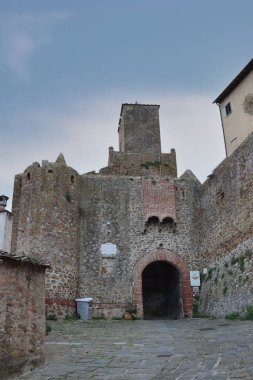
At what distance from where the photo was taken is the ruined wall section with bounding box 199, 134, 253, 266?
17328mm

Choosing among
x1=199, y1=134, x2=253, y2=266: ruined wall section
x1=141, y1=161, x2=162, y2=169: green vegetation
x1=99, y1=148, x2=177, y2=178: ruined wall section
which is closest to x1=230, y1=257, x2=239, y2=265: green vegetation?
x1=199, y1=134, x2=253, y2=266: ruined wall section

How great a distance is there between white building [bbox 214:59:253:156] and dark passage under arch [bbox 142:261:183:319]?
831 cm

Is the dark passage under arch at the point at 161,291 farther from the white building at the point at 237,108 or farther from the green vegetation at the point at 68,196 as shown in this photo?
the white building at the point at 237,108

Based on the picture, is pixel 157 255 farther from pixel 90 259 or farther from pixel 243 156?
pixel 243 156

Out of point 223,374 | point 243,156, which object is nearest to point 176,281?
point 243,156

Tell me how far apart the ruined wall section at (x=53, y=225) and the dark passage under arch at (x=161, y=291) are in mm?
5454

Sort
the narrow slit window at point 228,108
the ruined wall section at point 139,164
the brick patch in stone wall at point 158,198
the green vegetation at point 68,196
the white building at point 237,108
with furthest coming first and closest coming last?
the ruined wall section at point 139,164, the narrow slit window at point 228,108, the white building at point 237,108, the brick patch in stone wall at point 158,198, the green vegetation at point 68,196

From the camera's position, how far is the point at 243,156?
58.6 ft

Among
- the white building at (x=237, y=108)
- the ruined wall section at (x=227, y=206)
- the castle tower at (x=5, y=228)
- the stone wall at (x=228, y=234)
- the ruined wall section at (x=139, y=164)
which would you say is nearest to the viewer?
the castle tower at (x=5, y=228)

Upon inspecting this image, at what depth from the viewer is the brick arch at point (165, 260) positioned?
1972 centimetres

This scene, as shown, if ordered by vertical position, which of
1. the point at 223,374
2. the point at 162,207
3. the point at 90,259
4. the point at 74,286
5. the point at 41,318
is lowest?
the point at 223,374

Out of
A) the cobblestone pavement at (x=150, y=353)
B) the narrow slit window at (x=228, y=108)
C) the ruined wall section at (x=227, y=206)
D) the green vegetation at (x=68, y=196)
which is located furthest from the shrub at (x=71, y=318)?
the narrow slit window at (x=228, y=108)

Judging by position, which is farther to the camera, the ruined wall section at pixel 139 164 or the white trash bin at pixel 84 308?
the ruined wall section at pixel 139 164

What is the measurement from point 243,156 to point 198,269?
6035 mm
